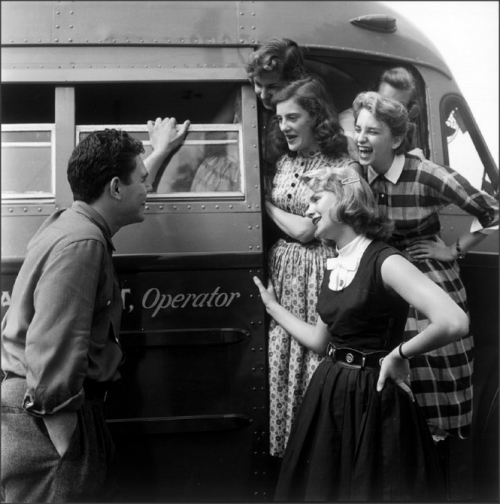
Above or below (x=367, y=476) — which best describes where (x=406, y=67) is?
above

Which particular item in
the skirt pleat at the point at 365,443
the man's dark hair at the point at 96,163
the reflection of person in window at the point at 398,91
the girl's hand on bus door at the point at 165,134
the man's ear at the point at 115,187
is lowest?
the skirt pleat at the point at 365,443

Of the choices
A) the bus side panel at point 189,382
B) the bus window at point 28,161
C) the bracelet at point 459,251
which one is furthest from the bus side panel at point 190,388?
the bracelet at point 459,251

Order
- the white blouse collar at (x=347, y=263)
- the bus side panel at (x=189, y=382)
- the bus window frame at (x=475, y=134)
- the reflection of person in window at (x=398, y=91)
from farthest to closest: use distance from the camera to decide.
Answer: the bus window frame at (x=475, y=134) → the reflection of person in window at (x=398, y=91) → the bus side panel at (x=189, y=382) → the white blouse collar at (x=347, y=263)

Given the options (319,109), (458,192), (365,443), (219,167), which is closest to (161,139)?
(219,167)

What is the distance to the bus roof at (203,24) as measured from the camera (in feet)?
11.4

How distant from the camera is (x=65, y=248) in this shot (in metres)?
2.65

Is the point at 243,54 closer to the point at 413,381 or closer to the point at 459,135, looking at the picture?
the point at 459,135

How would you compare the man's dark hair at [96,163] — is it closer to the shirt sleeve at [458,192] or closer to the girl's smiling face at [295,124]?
the girl's smiling face at [295,124]

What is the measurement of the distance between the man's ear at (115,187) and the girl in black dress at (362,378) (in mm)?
844

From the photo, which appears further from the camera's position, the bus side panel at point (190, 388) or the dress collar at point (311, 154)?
the dress collar at point (311, 154)

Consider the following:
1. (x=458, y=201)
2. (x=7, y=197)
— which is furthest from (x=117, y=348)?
(x=458, y=201)

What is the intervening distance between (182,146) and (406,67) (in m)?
1.38

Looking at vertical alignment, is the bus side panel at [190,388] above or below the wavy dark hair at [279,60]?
below

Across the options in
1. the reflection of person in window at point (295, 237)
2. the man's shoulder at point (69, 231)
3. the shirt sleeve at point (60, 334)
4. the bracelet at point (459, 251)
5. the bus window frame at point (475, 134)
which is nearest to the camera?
the shirt sleeve at point (60, 334)
